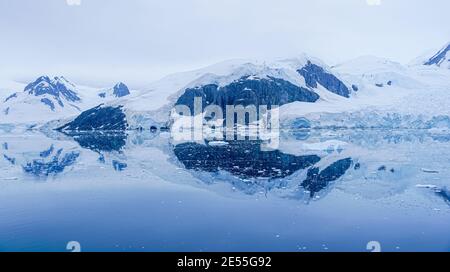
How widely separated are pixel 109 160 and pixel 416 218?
13.5 metres

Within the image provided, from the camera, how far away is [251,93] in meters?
63.0

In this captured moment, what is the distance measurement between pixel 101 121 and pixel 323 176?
5592 cm

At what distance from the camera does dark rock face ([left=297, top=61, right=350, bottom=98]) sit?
69062 millimetres

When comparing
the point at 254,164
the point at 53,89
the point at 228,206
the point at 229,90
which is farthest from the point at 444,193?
the point at 53,89

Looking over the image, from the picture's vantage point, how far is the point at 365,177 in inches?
500

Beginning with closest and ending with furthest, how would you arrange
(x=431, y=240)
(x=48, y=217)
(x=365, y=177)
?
(x=431, y=240), (x=48, y=217), (x=365, y=177)

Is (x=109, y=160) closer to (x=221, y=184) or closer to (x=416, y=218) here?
(x=221, y=184)

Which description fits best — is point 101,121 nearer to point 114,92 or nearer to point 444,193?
point 114,92

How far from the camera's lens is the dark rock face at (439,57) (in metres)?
69.4

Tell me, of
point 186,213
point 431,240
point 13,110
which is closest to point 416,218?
point 431,240

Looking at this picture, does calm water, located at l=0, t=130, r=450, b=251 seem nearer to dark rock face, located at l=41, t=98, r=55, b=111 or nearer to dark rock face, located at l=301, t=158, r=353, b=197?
dark rock face, located at l=301, t=158, r=353, b=197

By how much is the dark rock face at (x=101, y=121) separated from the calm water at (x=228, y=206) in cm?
4494

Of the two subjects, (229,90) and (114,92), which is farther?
(114,92)
